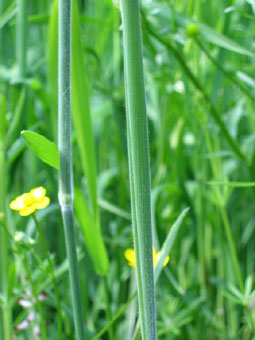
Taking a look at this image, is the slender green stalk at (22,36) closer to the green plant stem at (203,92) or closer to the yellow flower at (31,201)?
the green plant stem at (203,92)

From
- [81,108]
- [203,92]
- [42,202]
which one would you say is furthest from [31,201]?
[203,92]

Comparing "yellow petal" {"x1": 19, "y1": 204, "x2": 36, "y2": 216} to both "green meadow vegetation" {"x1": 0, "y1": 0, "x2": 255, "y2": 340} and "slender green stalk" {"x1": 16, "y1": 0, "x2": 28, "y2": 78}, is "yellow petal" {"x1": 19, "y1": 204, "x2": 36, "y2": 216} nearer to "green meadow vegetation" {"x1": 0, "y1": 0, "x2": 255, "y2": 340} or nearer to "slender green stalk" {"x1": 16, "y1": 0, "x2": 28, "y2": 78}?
"green meadow vegetation" {"x1": 0, "y1": 0, "x2": 255, "y2": 340}

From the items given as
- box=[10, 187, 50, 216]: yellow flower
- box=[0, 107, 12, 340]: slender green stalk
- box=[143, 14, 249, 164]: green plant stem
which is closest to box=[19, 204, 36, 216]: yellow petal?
box=[10, 187, 50, 216]: yellow flower

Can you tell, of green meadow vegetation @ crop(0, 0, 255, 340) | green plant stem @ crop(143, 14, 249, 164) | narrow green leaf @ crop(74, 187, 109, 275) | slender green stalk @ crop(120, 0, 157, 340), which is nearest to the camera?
slender green stalk @ crop(120, 0, 157, 340)

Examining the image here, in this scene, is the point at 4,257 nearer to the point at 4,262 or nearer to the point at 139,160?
the point at 4,262

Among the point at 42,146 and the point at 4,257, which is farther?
the point at 4,257

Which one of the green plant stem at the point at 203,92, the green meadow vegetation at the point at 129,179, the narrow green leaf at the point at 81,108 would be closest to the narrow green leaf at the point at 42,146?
the green meadow vegetation at the point at 129,179
